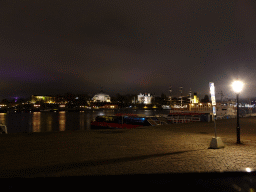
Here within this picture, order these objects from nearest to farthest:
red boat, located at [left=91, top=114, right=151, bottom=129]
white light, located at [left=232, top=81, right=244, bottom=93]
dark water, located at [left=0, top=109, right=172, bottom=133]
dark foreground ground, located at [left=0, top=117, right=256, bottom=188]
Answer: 1. dark foreground ground, located at [left=0, top=117, right=256, bottom=188]
2. white light, located at [left=232, top=81, right=244, bottom=93]
3. red boat, located at [left=91, top=114, right=151, bottom=129]
4. dark water, located at [left=0, top=109, right=172, bottom=133]

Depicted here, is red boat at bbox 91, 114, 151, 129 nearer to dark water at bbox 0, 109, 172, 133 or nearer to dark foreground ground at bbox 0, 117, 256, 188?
dark water at bbox 0, 109, 172, 133

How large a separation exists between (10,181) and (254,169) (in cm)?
698

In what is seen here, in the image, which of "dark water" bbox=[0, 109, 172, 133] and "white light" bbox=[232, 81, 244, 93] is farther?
"dark water" bbox=[0, 109, 172, 133]

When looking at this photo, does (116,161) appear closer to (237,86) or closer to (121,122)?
(237,86)

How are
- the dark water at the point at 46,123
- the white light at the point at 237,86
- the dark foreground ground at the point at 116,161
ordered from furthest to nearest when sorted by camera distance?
the dark water at the point at 46,123 < the white light at the point at 237,86 < the dark foreground ground at the point at 116,161

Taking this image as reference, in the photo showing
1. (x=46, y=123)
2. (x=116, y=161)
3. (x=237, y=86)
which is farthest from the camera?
(x=46, y=123)

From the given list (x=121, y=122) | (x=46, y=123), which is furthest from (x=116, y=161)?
(x=46, y=123)

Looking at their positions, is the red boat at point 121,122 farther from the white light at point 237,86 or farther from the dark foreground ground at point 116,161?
the dark foreground ground at point 116,161

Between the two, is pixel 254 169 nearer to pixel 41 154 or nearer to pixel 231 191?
pixel 231 191

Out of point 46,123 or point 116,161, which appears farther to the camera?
point 46,123

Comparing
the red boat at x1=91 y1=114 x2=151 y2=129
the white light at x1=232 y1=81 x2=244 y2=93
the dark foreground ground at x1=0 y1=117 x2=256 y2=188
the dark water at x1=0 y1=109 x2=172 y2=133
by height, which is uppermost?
the white light at x1=232 y1=81 x2=244 y2=93

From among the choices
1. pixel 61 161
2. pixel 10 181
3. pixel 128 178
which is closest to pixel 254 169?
pixel 128 178

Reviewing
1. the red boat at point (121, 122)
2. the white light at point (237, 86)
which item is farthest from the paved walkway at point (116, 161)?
the red boat at point (121, 122)

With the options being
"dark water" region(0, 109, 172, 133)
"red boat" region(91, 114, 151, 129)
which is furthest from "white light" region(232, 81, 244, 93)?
"dark water" region(0, 109, 172, 133)
